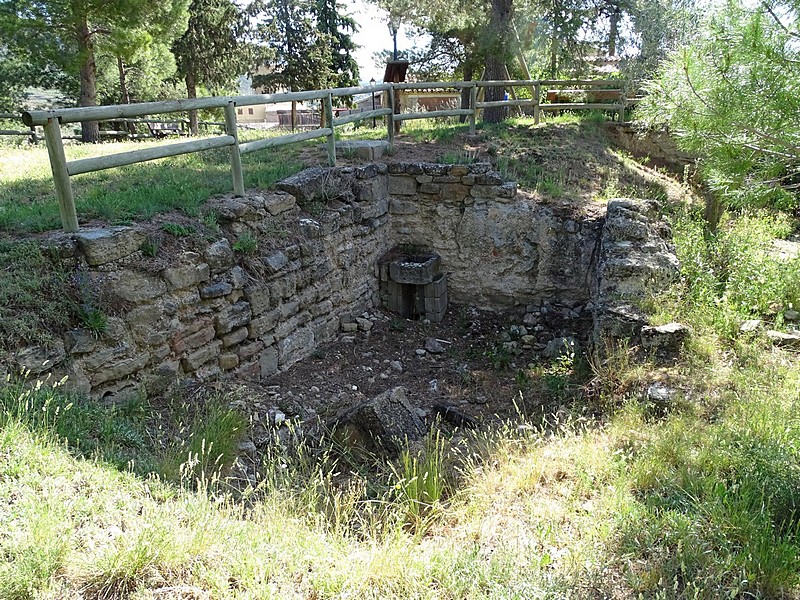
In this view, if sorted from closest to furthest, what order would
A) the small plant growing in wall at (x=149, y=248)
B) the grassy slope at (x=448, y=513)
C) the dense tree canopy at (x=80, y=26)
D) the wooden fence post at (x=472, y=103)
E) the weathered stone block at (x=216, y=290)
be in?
1. the grassy slope at (x=448, y=513)
2. the small plant growing in wall at (x=149, y=248)
3. the weathered stone block at (x=216, y=290)
4. the wooden fence post at (x=472, y=103)
5. the dense tree canopy at (x=80, y=26)

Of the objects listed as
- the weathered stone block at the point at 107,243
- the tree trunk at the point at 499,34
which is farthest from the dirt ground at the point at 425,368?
the tree trunk at the point at 499,34

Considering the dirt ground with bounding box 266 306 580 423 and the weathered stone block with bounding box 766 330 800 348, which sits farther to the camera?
the dirt ground with bounding box 266 306 580 423

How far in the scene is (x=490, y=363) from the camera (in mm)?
6910

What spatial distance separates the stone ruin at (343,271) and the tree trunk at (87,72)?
30.3 ft

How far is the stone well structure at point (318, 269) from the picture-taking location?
177 inches

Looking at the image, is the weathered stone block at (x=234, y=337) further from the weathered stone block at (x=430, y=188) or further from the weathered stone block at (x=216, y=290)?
the weathered stone block at (x=430, y=188)

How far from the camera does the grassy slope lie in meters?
2.44

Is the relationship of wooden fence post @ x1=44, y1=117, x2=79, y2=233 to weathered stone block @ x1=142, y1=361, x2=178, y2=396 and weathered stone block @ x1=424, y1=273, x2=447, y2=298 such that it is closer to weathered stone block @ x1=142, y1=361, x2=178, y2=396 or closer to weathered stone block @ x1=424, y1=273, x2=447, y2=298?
weathered stone block @ x1=142, y1=361, x2=178, y2=396

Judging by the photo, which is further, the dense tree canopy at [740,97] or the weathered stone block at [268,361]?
the weathered stone block at [268,361]

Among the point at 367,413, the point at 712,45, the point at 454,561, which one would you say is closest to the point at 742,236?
the point at 712,45

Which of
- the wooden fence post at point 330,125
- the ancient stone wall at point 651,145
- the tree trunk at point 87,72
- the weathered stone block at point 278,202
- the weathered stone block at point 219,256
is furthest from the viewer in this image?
the tree trunk at point 87,72

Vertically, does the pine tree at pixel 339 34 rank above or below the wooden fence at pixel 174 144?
above

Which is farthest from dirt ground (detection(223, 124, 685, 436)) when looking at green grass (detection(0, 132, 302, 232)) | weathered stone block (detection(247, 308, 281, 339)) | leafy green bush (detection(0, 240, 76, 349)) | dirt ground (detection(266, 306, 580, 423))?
leafy green bush (detection(0, 240, 76, 349))

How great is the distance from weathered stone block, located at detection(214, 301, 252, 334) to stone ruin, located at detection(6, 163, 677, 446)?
1 cm
